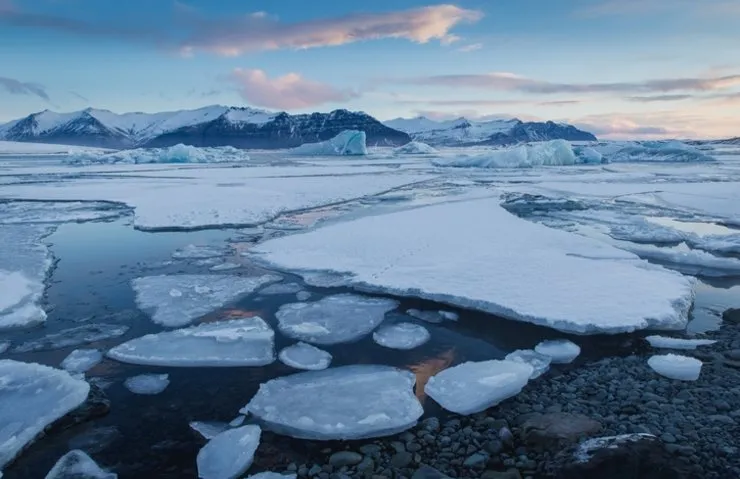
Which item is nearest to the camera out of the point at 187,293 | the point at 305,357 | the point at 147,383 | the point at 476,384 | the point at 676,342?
the point at 476,384

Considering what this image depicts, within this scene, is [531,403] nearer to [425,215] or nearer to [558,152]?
[425,215]

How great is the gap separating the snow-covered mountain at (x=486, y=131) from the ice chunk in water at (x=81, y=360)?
134m

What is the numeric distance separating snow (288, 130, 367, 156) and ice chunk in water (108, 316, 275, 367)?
162 ft

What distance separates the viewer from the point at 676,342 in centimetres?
436

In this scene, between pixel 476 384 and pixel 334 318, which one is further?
pixel 334 318

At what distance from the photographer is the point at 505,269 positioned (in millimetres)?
6246

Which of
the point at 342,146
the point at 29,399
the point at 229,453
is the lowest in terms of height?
the point at 229,453

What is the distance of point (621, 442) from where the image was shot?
8.89 ft

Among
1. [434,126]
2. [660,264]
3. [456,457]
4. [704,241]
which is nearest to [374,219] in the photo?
[660,264]

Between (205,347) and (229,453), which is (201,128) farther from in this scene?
(229,453)

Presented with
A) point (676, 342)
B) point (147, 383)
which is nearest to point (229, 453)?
point (147, 383)

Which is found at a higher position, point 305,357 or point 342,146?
point 342,146

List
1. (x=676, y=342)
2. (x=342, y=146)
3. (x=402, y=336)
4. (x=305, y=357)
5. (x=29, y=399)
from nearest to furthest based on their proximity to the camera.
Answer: (x=29, y=399) < (x=305, y=357) < (x=676, y=342) < (x=402, y=336) < (x=342, y=146)

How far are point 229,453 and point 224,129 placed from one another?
5467 inches
